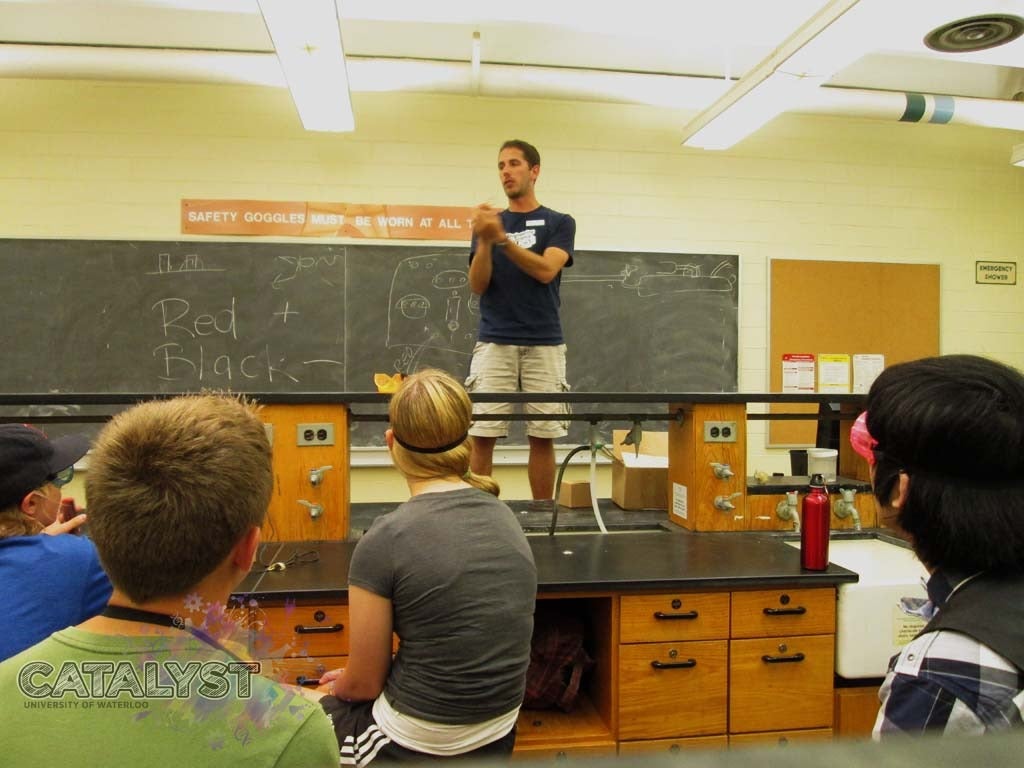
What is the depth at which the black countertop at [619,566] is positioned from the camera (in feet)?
5.50

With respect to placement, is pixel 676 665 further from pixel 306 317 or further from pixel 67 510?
pixel 306 317

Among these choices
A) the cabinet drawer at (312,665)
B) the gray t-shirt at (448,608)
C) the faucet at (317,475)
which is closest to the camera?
the gray t-shirt at (448,608)

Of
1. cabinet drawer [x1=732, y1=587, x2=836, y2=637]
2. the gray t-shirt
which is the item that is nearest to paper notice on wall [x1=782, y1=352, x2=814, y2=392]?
cabinet drawer [x1=732, y1=587, x2=836, y2=637]

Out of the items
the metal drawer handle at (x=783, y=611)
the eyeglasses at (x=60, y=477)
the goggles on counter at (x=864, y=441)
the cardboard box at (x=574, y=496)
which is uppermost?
the goggles on counter at (x=864, y=441)

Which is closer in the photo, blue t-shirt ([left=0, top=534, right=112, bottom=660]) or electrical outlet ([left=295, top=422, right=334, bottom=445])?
blue t-shirt ([left=0, top=534, right=112, bottom=660])

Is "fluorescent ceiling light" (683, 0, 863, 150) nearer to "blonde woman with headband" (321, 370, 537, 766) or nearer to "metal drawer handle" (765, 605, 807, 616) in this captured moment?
"metal drawer handle" (765, 605, 807, 616)

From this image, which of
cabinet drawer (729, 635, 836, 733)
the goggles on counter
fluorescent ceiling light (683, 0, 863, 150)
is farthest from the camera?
fluorescent ceiling light (683, 0, 863, 150)

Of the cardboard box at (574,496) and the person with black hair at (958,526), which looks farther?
the cardboard box at (574,496)

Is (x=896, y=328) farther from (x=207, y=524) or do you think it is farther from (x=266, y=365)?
(x=207, y=524)

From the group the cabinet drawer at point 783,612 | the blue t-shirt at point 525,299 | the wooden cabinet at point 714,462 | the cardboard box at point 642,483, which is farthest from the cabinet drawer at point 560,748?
the blue t-shirt at point 525,299

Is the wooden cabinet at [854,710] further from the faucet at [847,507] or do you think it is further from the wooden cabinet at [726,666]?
the faucet at [847,507]

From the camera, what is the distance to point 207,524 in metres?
0.68

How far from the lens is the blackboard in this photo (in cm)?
380

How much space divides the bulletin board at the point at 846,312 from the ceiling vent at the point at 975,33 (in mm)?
1330
